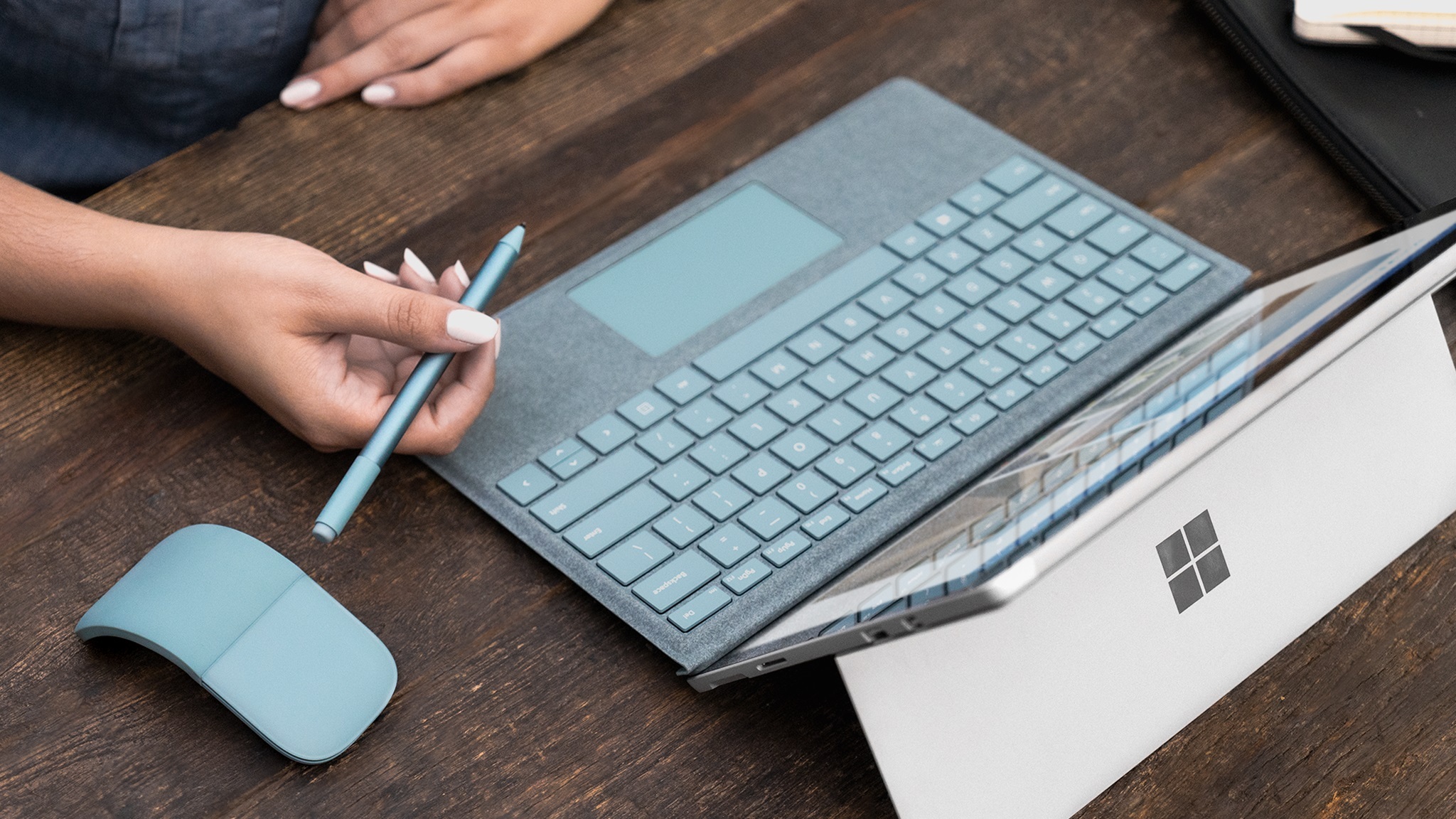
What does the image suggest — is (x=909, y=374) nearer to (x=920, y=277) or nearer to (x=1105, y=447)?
(x=920, y=277)

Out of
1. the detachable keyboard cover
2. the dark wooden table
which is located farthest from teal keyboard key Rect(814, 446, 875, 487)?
the dark wooden table

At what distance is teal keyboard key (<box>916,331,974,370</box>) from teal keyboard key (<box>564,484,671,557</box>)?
0.18m

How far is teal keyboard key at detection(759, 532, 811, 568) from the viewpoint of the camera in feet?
2.10

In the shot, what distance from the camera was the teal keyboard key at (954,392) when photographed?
71cm

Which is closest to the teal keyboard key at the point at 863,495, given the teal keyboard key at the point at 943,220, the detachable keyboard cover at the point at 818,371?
the detachable keyboard cover at the point at 818,371

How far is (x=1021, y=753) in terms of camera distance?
56 cm

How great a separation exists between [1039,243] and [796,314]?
16 centimetres

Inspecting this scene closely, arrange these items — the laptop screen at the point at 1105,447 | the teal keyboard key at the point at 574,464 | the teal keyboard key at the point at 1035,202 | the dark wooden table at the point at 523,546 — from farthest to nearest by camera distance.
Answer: the teal keyboard key at the point at 1035,202 → the teal keyboard key at the point at 574,464 → the dark wooden table at the point at 523,546 → the laptop screen at the point at 1105,447

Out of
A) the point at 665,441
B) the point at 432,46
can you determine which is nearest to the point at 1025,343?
the point at 665,441

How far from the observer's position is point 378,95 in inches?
35.0

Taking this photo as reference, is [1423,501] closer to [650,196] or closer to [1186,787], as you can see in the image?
[1186,787]

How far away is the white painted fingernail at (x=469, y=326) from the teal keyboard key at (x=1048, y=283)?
0.33 metres

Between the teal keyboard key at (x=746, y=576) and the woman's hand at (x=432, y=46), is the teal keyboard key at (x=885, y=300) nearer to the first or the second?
the teal keyboard key at (x=746, y=576)

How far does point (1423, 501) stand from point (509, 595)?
1.60 ft
